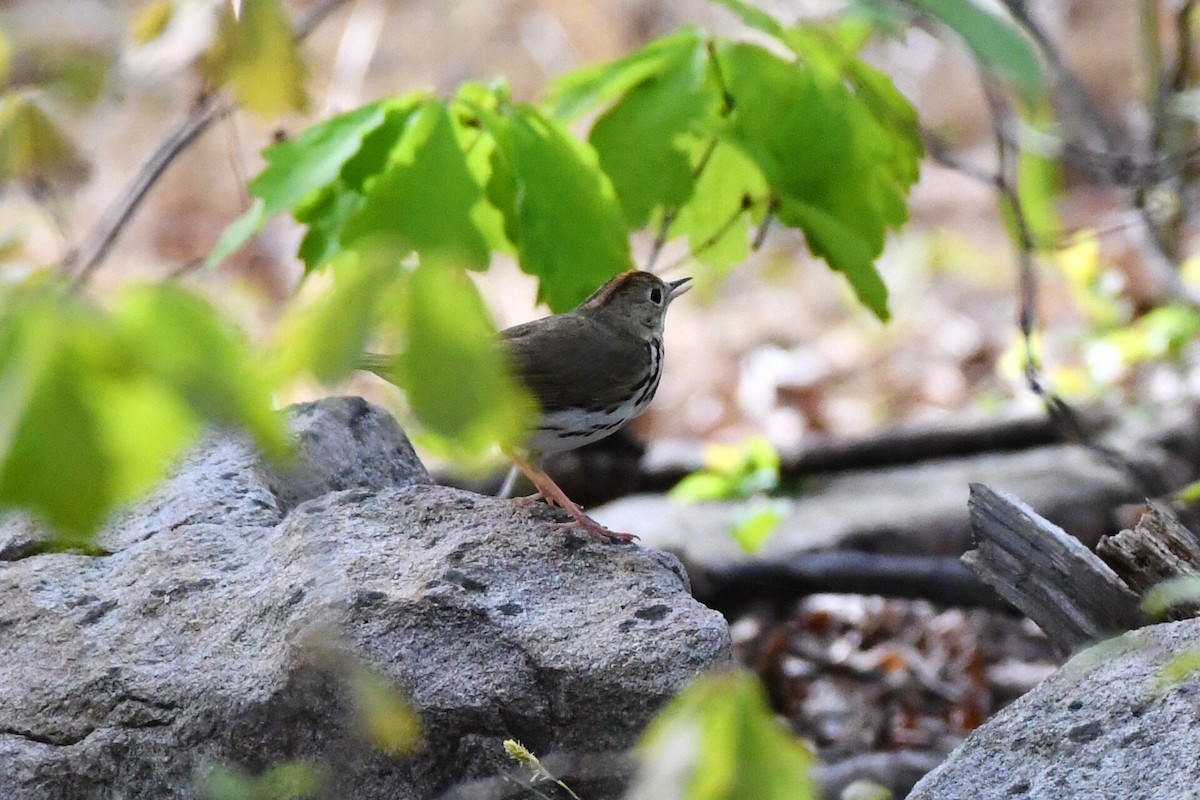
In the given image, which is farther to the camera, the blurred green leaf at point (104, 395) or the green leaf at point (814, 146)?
the green leaf at point (814, 146)

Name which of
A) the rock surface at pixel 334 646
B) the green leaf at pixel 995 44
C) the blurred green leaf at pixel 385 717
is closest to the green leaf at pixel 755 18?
the rock surface at pixel 334 646

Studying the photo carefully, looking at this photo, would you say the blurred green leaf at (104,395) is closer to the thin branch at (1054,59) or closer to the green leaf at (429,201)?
the green leaf at (429,201)

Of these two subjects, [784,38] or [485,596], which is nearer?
[485,596]

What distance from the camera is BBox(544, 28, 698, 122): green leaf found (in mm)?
3049

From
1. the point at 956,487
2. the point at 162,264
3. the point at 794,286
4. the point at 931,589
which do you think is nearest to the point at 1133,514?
the point at 956,487

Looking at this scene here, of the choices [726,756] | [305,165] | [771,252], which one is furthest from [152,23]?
[771,252]

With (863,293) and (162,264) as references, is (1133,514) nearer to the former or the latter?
(863,293)

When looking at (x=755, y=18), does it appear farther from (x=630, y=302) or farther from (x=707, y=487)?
(x=707, y=487)

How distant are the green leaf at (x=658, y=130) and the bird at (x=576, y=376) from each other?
197mm

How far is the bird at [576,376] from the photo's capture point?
2.82m

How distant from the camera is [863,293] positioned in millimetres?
3006

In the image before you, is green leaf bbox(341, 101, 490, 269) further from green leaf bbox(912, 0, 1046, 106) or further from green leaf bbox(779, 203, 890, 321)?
green leaf bbox(912, 0, 1046, 106)


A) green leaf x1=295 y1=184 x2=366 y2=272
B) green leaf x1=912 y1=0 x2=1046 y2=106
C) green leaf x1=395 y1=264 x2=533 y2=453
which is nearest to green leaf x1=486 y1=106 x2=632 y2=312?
green leaf x1=295 y1=184 x2=366 y2=272

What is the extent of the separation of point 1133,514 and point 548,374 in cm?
263
